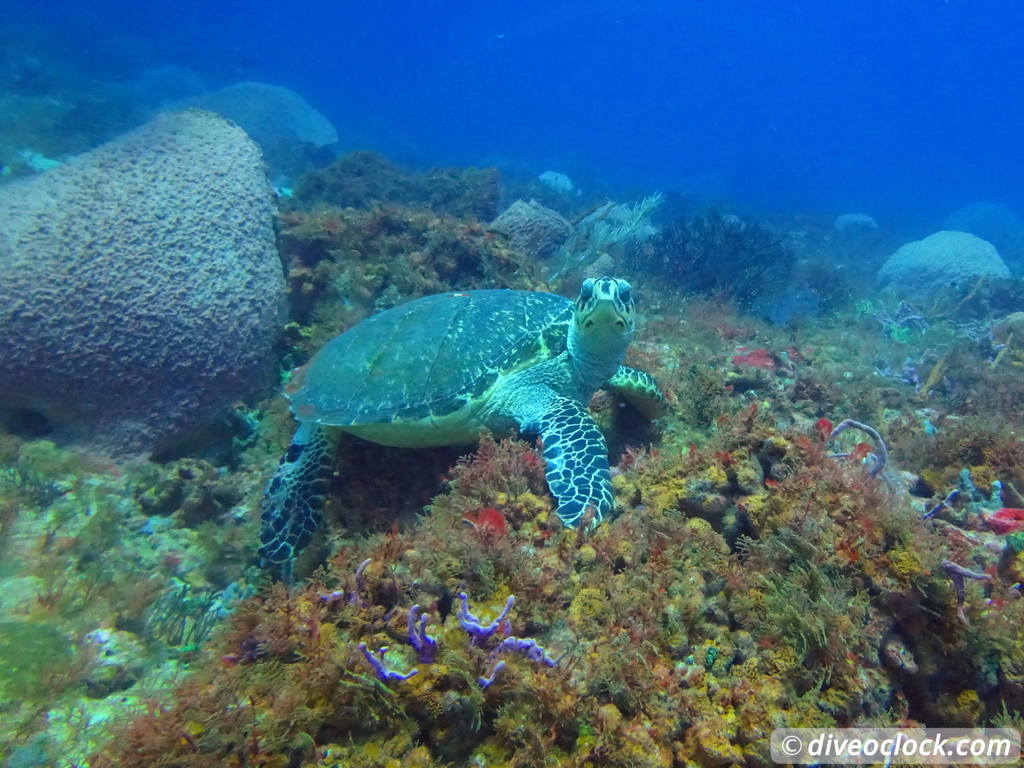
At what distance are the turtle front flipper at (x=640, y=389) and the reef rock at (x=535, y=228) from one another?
258 inches

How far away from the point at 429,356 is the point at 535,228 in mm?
7175

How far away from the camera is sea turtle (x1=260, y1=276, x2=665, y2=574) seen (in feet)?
13.3

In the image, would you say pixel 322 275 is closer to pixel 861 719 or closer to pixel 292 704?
pixel 292 704

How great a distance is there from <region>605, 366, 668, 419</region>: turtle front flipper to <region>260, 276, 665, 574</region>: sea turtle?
1 centimetres

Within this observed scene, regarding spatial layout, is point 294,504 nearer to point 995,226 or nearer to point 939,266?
point 939,266

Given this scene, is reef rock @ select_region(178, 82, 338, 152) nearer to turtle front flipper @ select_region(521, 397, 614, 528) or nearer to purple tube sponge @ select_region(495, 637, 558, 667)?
turtle front flipper @ select_region(521, 397, 614, 528)

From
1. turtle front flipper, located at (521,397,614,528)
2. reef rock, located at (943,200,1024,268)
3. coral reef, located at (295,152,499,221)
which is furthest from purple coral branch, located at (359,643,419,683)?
reef rock, located at (943,200,1024,268)

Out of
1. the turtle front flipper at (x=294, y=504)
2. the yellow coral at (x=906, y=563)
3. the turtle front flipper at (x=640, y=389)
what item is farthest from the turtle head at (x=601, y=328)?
the turtle front flipper at (x=294, y=504)

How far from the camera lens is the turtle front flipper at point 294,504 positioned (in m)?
3.99

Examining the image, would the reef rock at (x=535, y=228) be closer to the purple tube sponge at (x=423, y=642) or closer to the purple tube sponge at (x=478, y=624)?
the purple tube sponge at (x=478, y=624)

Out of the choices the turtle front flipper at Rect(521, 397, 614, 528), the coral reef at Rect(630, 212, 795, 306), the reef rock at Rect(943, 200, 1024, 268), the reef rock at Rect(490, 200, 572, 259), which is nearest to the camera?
the turtle front flipper at Rect(521, 397, 614, 528)

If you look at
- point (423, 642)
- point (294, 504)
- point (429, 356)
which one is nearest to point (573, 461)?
point (423, 642)

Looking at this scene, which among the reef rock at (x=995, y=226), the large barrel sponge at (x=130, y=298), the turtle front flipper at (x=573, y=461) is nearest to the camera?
the turtle front flipper at (x=573, y=461)

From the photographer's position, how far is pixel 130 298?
18.0 feet
